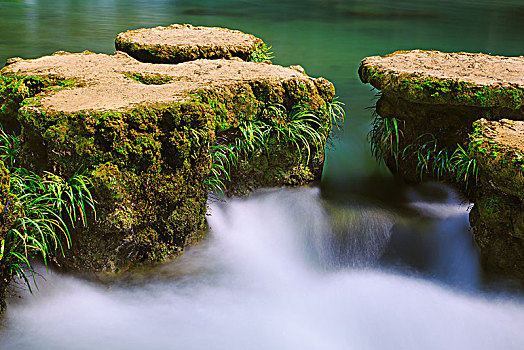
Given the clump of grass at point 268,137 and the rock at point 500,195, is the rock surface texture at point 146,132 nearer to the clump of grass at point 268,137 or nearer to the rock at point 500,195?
the clump of grass at point 268,137

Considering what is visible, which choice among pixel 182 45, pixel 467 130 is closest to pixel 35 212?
pixel 182 45

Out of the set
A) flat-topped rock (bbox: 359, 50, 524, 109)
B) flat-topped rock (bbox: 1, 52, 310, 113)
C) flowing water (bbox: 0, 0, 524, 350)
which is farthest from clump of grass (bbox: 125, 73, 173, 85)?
flat-topped rock (bbox: 359, 50, 524, 109)

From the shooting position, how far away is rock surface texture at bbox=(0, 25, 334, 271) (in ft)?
9.91

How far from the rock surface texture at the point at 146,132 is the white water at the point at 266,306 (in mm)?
230

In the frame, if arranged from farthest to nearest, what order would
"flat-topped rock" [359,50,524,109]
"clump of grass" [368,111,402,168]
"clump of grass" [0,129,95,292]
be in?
"clump of grass" [368,111,402,168], "flat-topped rock" [359,50,524,109], "clump of grass" [0,129,95,292]

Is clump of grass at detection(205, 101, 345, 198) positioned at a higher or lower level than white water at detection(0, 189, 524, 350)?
higher

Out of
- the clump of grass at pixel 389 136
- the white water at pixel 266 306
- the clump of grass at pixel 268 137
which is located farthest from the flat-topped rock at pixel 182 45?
the white water at pixel 266 306

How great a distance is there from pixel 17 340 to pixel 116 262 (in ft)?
2.39

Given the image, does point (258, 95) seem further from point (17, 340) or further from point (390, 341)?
point (17, 340)

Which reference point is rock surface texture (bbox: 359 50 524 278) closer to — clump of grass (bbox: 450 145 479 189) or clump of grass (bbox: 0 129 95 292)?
clump of grass (bbox: 450 145 479 189)

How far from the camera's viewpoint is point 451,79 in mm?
4008

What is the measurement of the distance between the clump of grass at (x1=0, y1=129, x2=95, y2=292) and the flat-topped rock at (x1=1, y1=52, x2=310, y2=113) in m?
0.46

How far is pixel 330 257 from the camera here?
3.80 m

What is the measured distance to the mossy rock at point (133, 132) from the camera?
9.89ft
